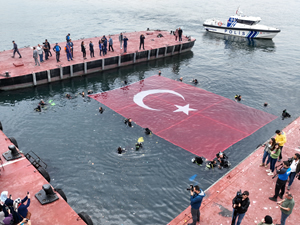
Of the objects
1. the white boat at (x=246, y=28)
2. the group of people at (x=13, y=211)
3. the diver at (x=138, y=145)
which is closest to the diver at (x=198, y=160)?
the diver at (x=138, y=145)

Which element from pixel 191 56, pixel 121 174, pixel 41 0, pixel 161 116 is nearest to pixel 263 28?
pixel 191 56

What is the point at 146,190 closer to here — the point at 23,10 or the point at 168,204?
the point at 168,204

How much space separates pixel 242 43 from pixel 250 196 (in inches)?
1814

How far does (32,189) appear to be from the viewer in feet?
42.8

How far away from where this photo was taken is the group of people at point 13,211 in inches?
394

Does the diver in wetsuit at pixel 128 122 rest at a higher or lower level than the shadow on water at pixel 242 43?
→ lower

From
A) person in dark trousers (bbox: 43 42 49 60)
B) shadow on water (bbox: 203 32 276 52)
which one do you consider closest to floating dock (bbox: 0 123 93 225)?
person in dark trousers (bbox: 43 42 49 60)

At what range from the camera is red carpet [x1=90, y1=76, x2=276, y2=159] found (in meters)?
20.2

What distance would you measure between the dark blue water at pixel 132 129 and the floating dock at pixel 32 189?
2158mm

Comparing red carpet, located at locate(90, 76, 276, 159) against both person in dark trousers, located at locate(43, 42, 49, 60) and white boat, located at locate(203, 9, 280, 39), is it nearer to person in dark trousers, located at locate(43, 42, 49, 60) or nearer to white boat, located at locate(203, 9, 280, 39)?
person in dark trousers, located at locate(43, 42, 49, 60)

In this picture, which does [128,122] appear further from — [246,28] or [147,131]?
[246,28]

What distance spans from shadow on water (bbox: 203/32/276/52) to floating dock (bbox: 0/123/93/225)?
146 feet

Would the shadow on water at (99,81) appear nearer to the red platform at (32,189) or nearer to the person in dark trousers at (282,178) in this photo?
the red platform at (32,189)

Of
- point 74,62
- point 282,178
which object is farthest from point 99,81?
point 282,178
